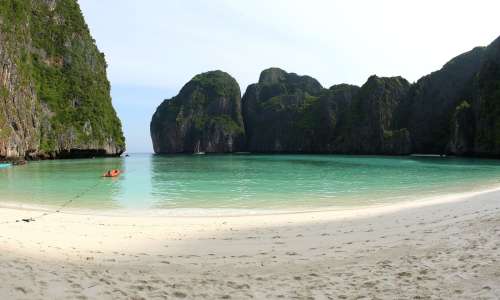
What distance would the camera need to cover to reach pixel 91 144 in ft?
268

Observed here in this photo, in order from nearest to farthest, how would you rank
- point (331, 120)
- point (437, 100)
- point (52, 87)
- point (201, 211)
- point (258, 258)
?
point (258, 258) → point (201, 211) → point (52, 87) → point (437, 100) → point (331, 120)

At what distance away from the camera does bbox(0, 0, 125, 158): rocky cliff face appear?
182 ft

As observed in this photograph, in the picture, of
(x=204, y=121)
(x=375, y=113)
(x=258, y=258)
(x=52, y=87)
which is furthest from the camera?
(x=204, y=121)

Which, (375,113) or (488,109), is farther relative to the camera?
(375,113)

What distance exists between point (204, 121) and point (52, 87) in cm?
10946


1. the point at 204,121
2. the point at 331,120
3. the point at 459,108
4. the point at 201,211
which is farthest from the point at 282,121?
the point at 201,211

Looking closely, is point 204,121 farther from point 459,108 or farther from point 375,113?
point 459,108

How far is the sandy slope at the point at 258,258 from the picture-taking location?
A: 495 centimetres

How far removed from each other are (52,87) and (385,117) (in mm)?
104113

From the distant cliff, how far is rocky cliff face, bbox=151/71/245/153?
81 centimetres

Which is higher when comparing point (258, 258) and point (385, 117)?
point (385, 117)

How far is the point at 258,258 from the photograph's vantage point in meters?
6.83

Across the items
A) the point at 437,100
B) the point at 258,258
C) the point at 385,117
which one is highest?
the point at 437,100

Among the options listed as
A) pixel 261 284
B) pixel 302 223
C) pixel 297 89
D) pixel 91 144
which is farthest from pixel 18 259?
pixel 297 89
